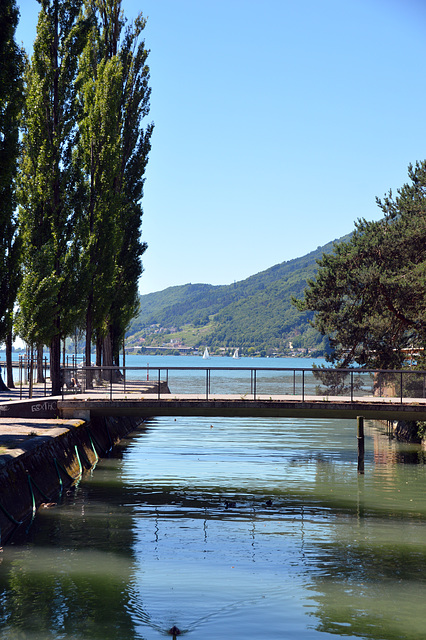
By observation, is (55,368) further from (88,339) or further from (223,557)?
(223,557)

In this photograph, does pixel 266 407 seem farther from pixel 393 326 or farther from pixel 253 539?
pixel 393 326

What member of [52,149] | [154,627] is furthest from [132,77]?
[154,627]

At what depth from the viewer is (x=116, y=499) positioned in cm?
2662

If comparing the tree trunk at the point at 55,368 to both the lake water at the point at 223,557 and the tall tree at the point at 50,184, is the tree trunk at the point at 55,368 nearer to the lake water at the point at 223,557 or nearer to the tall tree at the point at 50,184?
the tall tree at the point at 50,184

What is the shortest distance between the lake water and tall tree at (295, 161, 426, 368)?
50.0ft

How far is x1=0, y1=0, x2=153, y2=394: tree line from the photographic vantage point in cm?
3122

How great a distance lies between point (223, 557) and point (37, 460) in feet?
26.2

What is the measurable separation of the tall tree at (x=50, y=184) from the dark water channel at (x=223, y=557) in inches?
313

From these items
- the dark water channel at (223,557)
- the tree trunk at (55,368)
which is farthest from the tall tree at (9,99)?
the tree trunk at (55,368)

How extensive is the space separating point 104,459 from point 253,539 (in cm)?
1731

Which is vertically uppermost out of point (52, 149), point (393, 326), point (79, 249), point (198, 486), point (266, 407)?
point (52, 149)

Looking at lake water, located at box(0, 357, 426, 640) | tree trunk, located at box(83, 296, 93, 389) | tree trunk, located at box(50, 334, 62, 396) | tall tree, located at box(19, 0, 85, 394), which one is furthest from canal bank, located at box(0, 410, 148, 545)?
tall tree, located at box(19, 0, 85, 394)

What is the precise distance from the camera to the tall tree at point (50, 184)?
123 feet

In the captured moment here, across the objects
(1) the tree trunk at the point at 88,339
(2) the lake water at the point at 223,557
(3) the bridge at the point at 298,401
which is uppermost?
(1) the tree trunk at the point at 88,339
